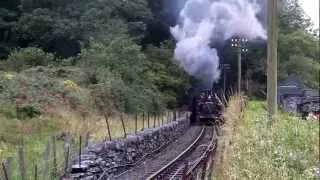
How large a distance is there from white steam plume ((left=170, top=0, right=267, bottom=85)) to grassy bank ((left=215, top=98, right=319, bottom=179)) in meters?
28.4

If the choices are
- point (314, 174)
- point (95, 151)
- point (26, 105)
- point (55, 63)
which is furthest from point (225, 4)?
point (314, 174)

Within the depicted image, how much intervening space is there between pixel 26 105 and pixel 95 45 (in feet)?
46.4

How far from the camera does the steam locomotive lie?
125 feet

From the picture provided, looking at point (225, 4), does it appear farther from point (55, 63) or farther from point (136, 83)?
point (55, 63)

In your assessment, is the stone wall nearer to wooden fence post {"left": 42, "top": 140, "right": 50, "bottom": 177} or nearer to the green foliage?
wooden fence post {"left": 42, "top": 140, "right": 50, "bottom": 177}

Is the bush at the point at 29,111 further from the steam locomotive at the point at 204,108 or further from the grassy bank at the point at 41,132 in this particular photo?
the steam locomotive at the point at 204,108

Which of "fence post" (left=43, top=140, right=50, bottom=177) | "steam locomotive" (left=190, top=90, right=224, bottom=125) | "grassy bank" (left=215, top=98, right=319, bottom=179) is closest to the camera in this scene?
"grassy bank" (left=215, top=98, right=319, bottom=179)

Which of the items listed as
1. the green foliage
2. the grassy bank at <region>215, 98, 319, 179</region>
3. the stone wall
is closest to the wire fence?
the stone wall

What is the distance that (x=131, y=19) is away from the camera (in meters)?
49.2

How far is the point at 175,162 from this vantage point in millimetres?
19469

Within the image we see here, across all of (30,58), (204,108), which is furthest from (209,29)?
(30,58)

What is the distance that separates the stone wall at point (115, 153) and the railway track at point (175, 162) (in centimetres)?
36

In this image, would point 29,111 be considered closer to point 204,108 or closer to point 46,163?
point 46,163

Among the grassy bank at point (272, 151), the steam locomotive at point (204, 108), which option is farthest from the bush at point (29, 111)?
the steam locomotive at point (204, 108)
